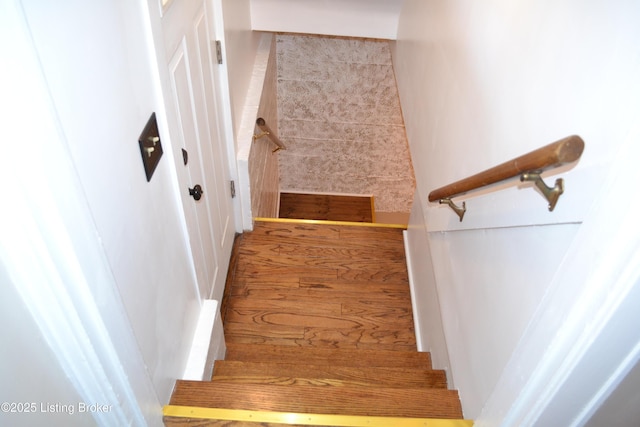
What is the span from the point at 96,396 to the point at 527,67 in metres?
1.51

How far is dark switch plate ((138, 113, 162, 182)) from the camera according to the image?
1.27 m

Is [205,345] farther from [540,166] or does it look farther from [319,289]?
[540,166]

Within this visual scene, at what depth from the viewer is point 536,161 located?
1.04 meters

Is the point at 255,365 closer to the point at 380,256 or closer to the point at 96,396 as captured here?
the point at 96,396

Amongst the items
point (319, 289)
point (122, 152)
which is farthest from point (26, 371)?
point (319, 289)

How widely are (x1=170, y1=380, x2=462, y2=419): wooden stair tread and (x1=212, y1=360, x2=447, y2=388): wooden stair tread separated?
293 millimetres

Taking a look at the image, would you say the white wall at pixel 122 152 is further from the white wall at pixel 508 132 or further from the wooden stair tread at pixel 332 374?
the white wall at pixel 508 132

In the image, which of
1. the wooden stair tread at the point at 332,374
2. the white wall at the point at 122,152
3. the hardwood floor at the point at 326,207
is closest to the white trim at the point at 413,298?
the wooden stair tread at the point at 332,374

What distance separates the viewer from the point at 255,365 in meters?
2.14

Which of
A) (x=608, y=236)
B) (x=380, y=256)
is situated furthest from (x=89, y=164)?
(x=380, y=256)

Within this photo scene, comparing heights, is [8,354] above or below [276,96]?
above

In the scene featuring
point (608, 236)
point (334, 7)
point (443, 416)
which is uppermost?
point (608, 236)

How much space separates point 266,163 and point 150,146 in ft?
9.10

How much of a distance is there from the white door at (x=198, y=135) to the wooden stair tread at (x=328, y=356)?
350mm
